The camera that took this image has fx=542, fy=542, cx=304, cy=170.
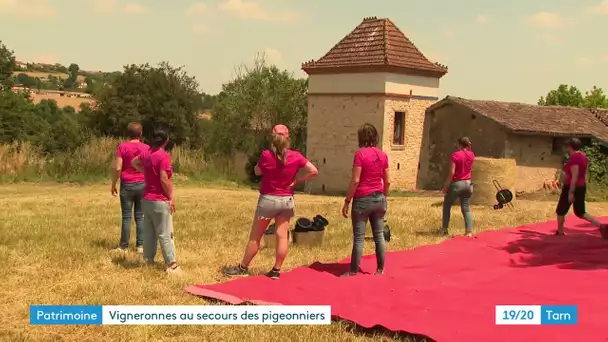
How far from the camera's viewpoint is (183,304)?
567 centimetres

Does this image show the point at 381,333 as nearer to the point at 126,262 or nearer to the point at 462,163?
the point at 126,262

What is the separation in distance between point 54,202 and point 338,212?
25.7ft

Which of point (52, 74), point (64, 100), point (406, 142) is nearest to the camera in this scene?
point (406, 142)

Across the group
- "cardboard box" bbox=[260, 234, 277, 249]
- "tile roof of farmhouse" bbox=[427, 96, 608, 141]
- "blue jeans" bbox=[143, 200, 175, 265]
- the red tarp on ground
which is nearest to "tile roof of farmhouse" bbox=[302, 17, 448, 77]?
"tile roof of farmhouse" bbox=[427, 96, 608, 141]

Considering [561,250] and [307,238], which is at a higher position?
[561,250]

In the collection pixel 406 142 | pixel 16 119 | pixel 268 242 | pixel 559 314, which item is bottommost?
pixel 268 242

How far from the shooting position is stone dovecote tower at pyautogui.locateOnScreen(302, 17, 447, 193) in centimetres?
2669

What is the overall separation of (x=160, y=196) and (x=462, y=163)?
5.67 metres

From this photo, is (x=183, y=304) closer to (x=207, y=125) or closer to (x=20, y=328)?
(x=20, y=328)

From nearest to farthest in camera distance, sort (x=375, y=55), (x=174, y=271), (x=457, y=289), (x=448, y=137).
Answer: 1. (x=457, y=289)
2. (x=174, y=271)
3. (x=375, y=55)
4. (x=448, y=137)

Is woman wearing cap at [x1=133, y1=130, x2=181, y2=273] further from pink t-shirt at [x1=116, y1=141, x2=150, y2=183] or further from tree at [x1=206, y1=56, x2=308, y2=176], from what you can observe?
tree at [x1=206, y1=56, x2=308, y2=176]

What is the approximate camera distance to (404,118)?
27.4 meters

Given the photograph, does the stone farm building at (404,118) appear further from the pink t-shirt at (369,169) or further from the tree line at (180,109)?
the pink t-shirt at (369,169)

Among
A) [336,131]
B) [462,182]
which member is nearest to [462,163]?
[462,182]
